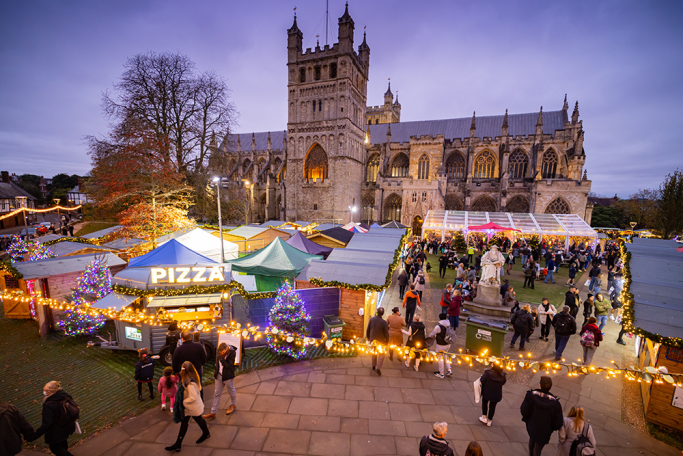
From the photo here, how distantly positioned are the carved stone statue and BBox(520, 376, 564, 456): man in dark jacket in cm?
594

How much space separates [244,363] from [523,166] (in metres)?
36.7

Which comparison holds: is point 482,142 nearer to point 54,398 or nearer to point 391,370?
point 391,370

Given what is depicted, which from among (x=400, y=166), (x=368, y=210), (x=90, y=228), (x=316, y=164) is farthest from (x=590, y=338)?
(x=400, y=166)

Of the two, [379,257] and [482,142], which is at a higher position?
[482,142]

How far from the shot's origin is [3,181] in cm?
3497

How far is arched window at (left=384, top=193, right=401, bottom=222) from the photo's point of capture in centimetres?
3319

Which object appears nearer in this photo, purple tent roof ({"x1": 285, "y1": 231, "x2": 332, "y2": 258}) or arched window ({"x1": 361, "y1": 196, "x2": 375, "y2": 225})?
purple tent roof ({"x1": 285, "y1": 231, "x2": 332, "y2": 258})

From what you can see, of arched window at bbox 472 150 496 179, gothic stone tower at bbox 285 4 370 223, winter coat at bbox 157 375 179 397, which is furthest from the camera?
arched window at bbox 472 150 496 179

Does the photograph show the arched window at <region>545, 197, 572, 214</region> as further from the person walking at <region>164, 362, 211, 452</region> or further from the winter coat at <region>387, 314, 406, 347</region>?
the person walking at <region>164, 362, 211, 452</region>

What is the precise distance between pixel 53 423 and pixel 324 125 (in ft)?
99.7

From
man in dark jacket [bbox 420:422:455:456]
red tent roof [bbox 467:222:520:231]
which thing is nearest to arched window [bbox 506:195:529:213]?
red tent roof [bbox 467:222:520:231]

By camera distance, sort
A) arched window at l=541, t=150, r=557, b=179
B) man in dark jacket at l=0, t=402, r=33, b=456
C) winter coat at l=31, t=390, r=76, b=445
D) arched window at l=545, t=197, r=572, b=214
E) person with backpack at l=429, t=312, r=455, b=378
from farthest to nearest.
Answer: arched window at l=541, t=150, r=557, b=179 → arched window at l=545, t=197, r=572, b=214 → person with backpack at l=429, t=312, r=455, b=378 → winter coat at l=31, t=390, r=76, b=445 → man in dark jacket at l=0, t=402, r=33, b=456

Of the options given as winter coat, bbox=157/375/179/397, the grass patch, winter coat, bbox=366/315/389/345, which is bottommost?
winter coat, bbox=157/375/179/397

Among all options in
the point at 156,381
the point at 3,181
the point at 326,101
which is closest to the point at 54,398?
the point at 156,381
